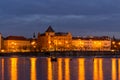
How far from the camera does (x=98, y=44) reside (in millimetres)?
188125

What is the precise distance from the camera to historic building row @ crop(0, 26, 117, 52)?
174 meters

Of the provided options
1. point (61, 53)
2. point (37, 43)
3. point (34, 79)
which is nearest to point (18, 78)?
point (34, 79)

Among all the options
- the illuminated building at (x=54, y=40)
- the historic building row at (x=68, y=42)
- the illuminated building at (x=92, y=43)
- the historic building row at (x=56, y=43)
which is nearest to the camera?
the illuminated building at (x=54, y=40)

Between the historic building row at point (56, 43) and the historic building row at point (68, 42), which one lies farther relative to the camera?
the historic building row at point (56, 43)

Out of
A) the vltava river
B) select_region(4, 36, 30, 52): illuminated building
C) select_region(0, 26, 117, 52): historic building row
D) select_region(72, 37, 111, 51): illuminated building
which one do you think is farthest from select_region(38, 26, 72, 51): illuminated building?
the vltava river

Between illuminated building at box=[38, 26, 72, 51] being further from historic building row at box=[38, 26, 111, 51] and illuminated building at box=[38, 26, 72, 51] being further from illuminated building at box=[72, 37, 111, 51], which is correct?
illuminated building at box=[72, 37, 111, 51]

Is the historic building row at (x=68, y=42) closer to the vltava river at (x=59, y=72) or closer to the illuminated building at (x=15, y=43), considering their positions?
the illuminated building at (x=15, y=43)

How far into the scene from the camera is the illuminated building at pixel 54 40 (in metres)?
172

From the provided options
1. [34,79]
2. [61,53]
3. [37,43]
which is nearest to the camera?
[34,79]

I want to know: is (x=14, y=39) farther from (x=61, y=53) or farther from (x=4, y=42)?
(x=61, y=53)

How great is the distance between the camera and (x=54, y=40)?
175 meters

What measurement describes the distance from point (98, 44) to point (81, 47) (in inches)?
413

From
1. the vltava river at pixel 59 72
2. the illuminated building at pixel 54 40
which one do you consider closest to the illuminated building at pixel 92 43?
the illuminated building at pixel 54 40

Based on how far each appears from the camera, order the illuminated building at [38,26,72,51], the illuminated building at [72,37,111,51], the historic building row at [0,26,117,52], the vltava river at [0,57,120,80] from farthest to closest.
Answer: the illuminated building at [72,37,111,51] < the historic building row at [0,26,117,52] < the illuminated building at [38,26,72,51] < the vltava river at [0,57,120,80]
